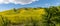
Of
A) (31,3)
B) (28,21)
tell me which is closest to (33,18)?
(28,21)

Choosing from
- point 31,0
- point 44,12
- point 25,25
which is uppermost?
point 31,0

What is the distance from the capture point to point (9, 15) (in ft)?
15.7

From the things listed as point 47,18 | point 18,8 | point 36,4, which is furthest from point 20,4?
point 47,18

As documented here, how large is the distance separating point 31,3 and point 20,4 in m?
0.31

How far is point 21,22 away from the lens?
4711 mm

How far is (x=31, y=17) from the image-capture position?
4.76m

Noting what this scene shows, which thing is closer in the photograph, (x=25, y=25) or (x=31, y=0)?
(x=25, y=25)

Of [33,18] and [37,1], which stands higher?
[37,1]

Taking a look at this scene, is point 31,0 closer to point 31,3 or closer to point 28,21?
point 31,3

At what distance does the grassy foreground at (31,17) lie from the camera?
470 centimetres

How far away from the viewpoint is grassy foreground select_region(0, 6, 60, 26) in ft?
15.4

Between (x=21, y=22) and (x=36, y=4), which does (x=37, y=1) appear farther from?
(x=21, y=22)

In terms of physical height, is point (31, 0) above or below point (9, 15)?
above

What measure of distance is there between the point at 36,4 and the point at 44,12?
0.33 m
